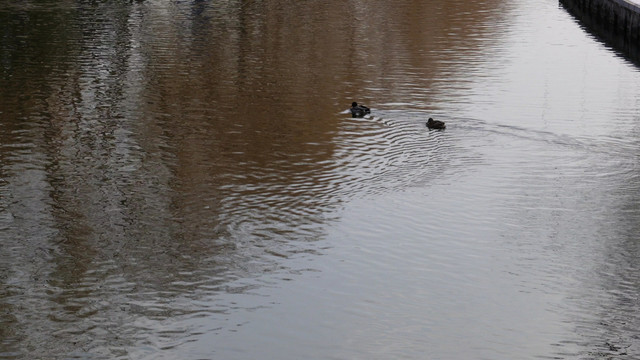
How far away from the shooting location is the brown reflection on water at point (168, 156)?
10508 millimetres

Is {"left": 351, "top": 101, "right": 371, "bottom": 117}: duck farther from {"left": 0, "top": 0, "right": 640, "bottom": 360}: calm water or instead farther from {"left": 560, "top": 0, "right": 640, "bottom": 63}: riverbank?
{"left": 560, "top": 0, "right": 640, "bottom": 63}: riverbank

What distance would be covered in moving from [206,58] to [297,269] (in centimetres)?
1493

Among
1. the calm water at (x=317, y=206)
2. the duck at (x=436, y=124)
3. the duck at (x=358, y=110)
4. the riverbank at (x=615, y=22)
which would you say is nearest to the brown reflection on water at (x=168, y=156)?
the calm water at (x=317, y=206)

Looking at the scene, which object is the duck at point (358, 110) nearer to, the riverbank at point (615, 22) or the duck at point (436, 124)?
the duck at point (436, 124)

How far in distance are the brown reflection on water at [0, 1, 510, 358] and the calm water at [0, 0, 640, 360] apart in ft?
0.16

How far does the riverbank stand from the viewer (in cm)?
2850

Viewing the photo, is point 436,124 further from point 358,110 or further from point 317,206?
point 317,206

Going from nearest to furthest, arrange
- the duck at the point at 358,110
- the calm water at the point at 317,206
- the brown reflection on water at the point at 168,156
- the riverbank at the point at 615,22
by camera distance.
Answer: the calm water at the point at 317,206 → the brown reflection on water at the point at 168,156 → the duck at the point at 358,110 → the riverbank at the point at 615,22

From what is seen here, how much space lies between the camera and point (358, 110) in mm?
18688

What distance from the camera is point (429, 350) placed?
9305 mm

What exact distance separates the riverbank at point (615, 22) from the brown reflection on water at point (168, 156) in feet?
11.7

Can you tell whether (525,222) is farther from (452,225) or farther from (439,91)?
(439,91)

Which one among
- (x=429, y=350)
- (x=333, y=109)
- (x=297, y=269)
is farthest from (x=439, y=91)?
(x=429, y=350)

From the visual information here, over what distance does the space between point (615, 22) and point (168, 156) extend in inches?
748
